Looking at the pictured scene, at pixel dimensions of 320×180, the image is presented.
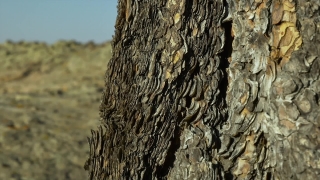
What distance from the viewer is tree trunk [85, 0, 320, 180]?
1.64 metres

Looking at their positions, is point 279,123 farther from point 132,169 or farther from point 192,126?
point 132,169

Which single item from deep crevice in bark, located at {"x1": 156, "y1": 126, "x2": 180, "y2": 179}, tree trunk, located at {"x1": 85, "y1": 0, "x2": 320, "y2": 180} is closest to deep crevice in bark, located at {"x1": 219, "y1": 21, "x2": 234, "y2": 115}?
tree trunk, located at {"x1": 85, "y1": 0, "x2": 320, "y2": 180}

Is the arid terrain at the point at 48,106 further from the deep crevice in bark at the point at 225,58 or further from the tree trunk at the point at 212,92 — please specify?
the deep crevice in bark at the point at 225,58

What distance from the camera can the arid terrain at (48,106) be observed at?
5.26 metres

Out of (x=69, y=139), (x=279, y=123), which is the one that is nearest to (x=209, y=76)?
(x=279, y=123)

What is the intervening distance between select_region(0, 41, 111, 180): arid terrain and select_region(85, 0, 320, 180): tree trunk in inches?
127

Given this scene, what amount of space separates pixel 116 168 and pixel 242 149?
463 millimetres

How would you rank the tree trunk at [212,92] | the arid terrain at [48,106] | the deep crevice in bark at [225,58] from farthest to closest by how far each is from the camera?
the arid terrain at [48,106]
the deep crevice in bark at [225,58]
the tree trunk at [212,92]

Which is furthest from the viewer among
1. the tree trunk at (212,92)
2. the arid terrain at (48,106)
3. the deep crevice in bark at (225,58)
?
the arid terrain at (48,106)

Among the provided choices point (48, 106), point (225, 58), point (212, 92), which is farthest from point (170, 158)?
point (48, 106)

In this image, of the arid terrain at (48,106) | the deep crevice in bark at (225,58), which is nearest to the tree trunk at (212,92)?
the deep crevice in bark at (225,58)

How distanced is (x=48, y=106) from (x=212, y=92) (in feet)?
20.1

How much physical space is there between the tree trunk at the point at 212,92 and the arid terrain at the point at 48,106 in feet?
10.6

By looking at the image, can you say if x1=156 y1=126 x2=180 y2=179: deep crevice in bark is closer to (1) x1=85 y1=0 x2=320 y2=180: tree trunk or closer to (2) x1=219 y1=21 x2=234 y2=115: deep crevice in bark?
(1) x1=85 y1=0 x2=320 y2=180: tree trunk
